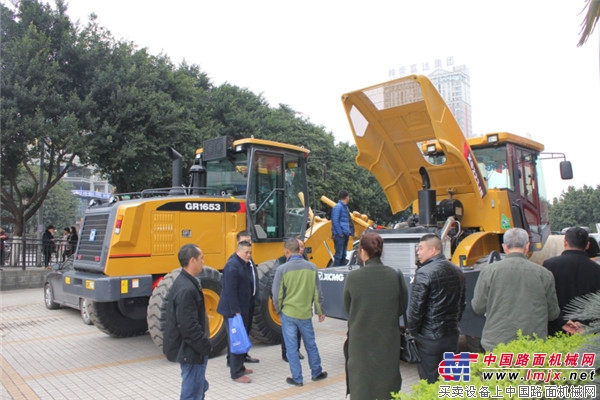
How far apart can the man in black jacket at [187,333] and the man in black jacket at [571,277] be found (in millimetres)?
3052

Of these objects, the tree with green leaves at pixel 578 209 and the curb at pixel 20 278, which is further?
the tree with green leaves at pixel 578 209

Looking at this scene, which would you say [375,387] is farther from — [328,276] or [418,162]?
[418,162]

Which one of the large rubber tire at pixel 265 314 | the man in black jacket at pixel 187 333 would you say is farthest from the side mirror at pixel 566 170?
the man in black jacket at pixel 187 333

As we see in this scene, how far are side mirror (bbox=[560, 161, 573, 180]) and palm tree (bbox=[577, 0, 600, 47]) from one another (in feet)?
21.3

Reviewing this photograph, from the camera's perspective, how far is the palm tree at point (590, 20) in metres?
2.15

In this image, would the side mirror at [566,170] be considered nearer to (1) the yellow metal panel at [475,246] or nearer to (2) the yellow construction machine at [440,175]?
(2) the yellow construction machine at [440,175]

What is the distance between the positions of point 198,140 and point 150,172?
97.7 inches

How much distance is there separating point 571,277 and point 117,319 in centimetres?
677

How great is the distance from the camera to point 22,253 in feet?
50.5

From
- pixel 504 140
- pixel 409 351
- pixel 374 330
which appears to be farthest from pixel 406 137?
pixel 374 330

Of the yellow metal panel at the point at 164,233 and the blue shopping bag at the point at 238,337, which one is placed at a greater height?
the yellow metal panel at the point at 164,233

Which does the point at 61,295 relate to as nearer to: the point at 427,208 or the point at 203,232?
the point at 203,232

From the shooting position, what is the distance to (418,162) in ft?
24.9

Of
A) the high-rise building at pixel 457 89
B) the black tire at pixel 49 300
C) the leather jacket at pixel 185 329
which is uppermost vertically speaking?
the high-rise building at pixel 457 89
